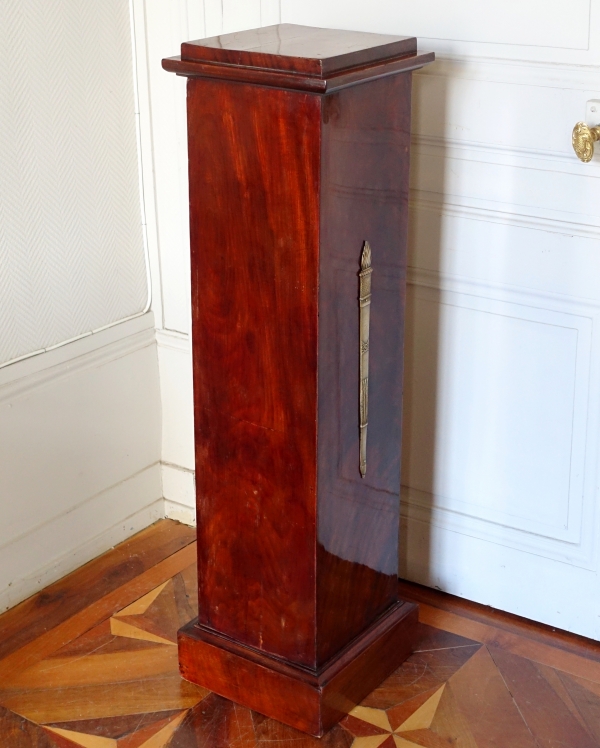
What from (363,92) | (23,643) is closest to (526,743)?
(23,643)

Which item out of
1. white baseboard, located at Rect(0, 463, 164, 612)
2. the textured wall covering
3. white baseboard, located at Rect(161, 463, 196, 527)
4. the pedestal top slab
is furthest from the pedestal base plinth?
the pedestal top slab

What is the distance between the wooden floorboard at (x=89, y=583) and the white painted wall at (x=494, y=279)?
2.18 ft

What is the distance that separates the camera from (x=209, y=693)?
211cm

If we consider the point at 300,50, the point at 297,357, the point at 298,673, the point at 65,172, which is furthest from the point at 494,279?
the point at 65,172

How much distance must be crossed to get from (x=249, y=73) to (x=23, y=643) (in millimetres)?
1387

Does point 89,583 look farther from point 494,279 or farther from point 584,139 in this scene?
point 584,139

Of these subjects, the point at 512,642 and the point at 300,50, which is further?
the point at 512,642

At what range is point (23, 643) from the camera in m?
2.29

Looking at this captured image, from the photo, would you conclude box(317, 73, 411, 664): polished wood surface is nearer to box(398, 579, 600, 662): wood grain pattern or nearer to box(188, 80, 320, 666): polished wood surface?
box(188, 80, 320, 666): polished wood surface

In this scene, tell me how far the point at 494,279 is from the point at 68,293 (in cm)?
100

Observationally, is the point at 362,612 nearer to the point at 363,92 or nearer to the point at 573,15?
the point at 363,92

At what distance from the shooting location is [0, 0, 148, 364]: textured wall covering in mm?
2205

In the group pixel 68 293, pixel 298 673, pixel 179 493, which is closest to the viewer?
pixel 298 673

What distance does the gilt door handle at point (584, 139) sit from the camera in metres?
1.86
